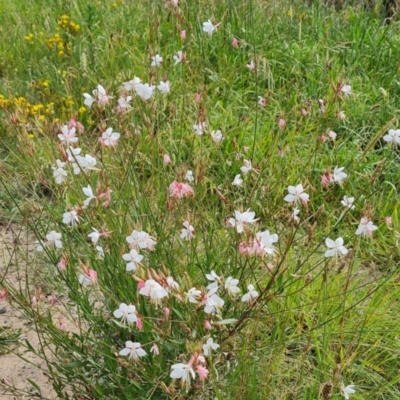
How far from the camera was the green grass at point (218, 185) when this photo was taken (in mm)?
2076

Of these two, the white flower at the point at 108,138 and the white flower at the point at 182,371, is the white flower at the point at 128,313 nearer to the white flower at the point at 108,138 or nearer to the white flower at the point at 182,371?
the white flower at the point at 182,371

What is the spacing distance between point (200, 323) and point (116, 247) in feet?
1.47

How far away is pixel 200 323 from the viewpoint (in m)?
1.92

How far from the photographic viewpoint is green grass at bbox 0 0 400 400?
2076 mm

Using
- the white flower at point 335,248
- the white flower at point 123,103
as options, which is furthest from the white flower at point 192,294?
the white flower at point 123,103

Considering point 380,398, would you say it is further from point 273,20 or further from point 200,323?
point 273,20

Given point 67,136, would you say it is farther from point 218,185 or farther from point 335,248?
point 218,185

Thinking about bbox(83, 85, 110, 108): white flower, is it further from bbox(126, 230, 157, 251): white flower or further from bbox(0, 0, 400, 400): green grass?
bbox(126, 230, 157, 251): white flower

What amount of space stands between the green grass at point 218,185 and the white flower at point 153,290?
67 mm

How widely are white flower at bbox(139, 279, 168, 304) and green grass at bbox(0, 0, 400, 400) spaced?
0.07m

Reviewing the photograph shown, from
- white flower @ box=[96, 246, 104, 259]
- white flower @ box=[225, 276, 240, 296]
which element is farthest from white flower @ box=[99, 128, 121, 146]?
white flower @ box=[225, 276, 240, 296]

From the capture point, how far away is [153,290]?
5.20ft

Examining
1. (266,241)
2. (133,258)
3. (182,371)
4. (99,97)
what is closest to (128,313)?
(133,258)

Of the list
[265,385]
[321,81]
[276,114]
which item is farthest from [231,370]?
[321,81]
